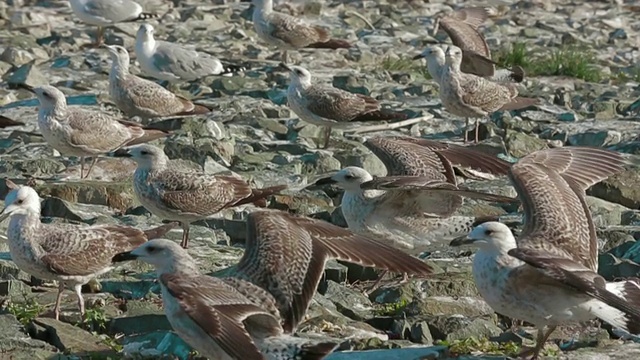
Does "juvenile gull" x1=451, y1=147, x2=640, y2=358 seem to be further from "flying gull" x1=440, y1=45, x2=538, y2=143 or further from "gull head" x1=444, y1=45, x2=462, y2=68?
"gull head" x1=444, y1=45, x2=462, y2=68

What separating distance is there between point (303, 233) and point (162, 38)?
1142cm

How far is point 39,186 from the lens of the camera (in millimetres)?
10562

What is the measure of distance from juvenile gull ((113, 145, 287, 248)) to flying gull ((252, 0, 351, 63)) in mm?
6855

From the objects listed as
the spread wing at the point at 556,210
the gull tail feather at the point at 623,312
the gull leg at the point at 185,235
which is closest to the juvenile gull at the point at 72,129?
the gull leg at the point at 185,235

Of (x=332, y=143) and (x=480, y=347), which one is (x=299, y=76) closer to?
(x=332, y=143)

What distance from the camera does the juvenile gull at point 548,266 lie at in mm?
6625

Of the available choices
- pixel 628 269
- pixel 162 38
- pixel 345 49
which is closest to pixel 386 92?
pixel 345 49

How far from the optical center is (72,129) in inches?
448

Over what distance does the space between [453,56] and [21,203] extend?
6.64m

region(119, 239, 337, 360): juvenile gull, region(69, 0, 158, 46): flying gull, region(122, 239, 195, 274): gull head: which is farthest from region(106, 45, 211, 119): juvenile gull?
region(119, 239, 337, 360): juvenile gull

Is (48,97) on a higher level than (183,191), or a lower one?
lower

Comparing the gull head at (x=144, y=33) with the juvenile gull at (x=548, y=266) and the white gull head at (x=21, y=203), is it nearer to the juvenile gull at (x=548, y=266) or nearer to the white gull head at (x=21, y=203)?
the white gull head at (x=21, y=203)

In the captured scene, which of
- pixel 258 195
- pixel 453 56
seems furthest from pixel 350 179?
pixel 453 56

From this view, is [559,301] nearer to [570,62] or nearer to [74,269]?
[74,269]
